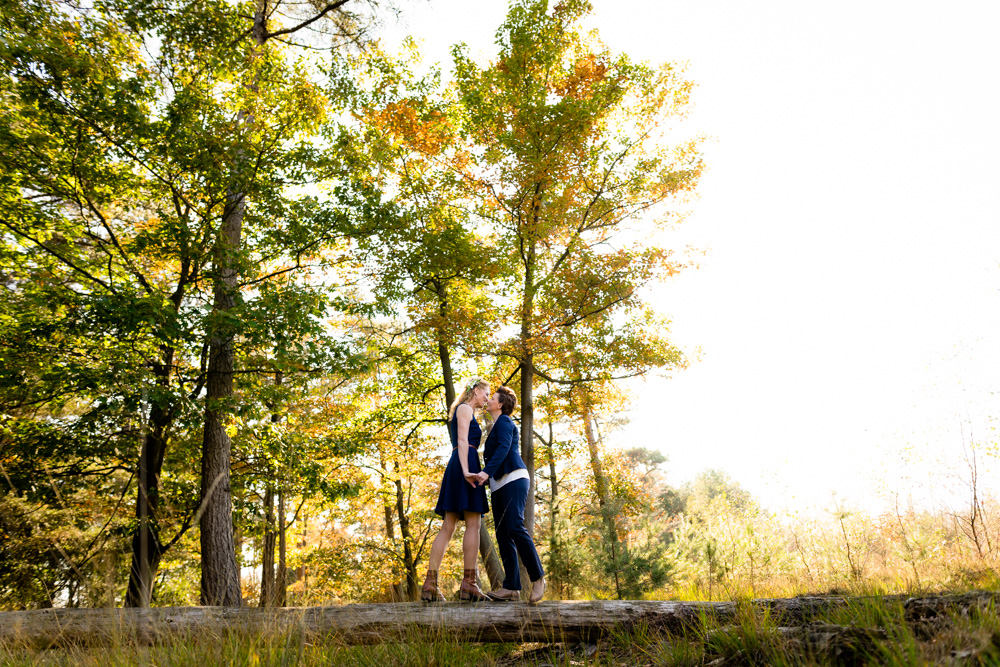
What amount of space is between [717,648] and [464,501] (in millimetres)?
2361

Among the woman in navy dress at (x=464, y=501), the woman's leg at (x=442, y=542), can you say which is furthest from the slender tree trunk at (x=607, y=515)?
the woman's leg at (x=442, y=542)

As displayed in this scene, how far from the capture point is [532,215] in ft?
32.3

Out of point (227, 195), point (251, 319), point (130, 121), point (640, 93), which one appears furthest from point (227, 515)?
point (640, 93)

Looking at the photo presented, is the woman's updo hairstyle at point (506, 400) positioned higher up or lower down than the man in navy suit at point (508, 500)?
higher up

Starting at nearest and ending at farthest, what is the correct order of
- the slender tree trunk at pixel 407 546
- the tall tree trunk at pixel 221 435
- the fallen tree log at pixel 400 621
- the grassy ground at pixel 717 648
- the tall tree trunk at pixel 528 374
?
1. the grassy ground at pixel 717 648
2. the fallen tree log at pixel 400 621
3. the tall tree trunk at pixel 221 435
4. the tall tree trunk at pixel 528 374
5. the slender tree trunk at pixel 407 546

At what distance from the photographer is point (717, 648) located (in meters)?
2.91

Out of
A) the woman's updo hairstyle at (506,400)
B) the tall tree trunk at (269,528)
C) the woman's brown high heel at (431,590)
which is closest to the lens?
the woman's brown high heel at (431,590)

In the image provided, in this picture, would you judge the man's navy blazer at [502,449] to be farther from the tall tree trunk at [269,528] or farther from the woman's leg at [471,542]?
the tall tree trunk at [269,528]

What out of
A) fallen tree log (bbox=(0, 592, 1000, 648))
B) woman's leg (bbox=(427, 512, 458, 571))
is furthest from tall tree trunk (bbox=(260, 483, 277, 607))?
woman's leg (bbox=(427, 512, 458, 571))

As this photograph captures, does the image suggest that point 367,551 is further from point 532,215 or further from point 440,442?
point 532,215

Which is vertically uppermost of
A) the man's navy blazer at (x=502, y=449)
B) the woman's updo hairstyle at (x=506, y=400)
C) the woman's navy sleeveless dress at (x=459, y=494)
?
the woman's updo hairstyle at (x=506, y=400)

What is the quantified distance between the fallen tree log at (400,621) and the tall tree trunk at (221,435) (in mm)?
3145

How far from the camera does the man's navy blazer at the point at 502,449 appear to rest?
4.75 m

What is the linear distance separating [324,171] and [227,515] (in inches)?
236
